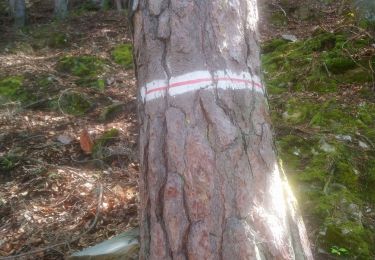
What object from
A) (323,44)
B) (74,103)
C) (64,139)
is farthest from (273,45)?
(64,139)

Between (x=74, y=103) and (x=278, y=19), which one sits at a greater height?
(x=278, y=19)

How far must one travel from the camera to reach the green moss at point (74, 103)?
179 inches

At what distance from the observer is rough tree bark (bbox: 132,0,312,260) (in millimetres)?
1393

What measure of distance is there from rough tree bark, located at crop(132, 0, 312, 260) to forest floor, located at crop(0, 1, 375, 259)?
87cm

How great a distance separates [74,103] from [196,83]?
3449 millimetres

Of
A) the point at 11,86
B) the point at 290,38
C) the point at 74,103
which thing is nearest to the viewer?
the point at 74,103

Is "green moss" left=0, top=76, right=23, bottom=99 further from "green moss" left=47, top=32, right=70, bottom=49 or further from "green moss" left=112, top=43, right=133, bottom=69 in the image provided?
"green moss" left=47, top=32, right=70, bottom=49

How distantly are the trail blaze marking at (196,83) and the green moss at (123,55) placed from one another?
4.51m

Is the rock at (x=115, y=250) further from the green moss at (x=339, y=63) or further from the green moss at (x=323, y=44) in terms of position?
the green moss at (x=323, y=44)

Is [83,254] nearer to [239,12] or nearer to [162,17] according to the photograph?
[162,17]

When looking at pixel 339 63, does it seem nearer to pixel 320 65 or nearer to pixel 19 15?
pixel 320 65

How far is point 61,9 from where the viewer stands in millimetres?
10031

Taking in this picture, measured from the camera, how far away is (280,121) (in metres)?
3.46

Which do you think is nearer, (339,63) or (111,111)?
(339,63)
